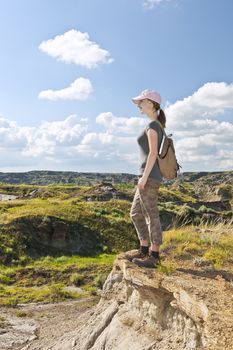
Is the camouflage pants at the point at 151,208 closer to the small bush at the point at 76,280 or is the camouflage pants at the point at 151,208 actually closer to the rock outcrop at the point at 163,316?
the rock outcrop at the point at 163,316

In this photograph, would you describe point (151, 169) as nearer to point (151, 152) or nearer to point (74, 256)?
point (151, 152)

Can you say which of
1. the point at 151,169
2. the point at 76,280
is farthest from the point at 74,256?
the point at 151,169

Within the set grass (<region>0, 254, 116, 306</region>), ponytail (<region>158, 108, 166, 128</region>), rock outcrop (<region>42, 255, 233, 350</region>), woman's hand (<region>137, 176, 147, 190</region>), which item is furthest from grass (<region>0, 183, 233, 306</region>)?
ponytail (<region>158, 108, 166, 128</region>)

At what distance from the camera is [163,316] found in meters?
9.41

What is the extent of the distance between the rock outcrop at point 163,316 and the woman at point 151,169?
0.71 meters

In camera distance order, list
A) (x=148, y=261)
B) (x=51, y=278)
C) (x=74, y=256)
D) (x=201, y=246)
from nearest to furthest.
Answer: (x=148, y=261)
(x=201, y=246)
(x=51, y=278)
(x=74, y=256)

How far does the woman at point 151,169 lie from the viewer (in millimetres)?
A: 8602

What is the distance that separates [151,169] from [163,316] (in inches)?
120

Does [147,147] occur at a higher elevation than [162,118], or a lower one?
lower

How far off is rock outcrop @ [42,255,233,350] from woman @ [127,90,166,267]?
0.71m

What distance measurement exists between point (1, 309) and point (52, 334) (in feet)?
22.9

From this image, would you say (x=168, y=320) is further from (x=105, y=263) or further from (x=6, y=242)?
(x=6, y=242)

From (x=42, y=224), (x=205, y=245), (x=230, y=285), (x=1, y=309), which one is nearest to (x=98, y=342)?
(x=205, y=245)

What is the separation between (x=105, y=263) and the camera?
34.0 meters
